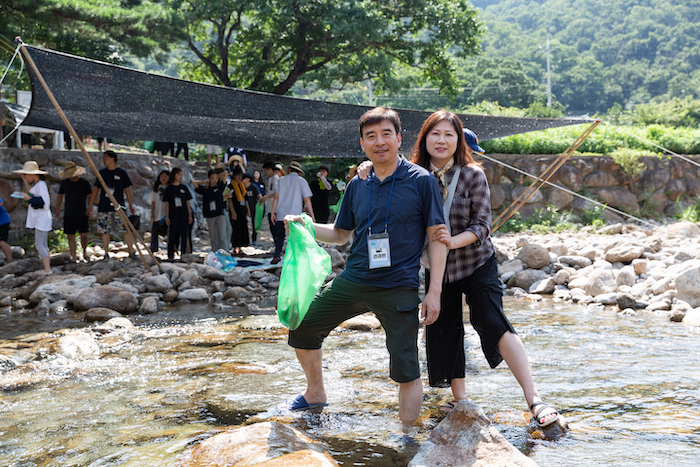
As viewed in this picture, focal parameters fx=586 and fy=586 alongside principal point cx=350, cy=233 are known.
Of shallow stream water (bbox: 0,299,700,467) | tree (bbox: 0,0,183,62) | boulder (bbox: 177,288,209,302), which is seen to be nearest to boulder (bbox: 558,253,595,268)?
shallow stream water (bbox: 0,299,700,467)

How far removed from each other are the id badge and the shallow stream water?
0.74 meters

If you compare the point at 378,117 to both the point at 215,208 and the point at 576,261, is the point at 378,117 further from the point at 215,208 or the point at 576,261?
the point at 215,208

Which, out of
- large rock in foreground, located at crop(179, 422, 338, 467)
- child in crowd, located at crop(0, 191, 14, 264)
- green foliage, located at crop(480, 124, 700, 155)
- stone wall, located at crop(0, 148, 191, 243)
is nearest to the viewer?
large rock in foreground, located at crop(179, 422, 338, 467)

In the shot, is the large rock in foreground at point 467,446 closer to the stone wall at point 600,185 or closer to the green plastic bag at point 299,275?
the green plastic bag at point 299,275

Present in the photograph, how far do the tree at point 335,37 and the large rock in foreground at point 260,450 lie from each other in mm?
11373

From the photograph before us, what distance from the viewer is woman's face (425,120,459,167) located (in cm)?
265

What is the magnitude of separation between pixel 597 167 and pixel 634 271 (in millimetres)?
6400

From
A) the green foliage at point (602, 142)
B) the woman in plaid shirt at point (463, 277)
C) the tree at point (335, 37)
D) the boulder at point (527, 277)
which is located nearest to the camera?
Answer: the woman in plaid shirt at point (463, 277)

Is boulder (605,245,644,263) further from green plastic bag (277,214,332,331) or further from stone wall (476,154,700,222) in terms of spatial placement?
green plastic bag (277,214,332,331)

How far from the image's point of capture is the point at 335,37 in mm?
13102

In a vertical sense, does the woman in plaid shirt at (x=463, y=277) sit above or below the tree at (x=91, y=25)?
below

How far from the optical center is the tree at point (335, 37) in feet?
42.1

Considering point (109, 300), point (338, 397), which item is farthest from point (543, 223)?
point (338, 397)

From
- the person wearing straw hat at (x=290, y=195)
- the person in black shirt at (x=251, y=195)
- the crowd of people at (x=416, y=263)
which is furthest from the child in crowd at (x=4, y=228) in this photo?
the crowd of people at (x=416, y=263)
